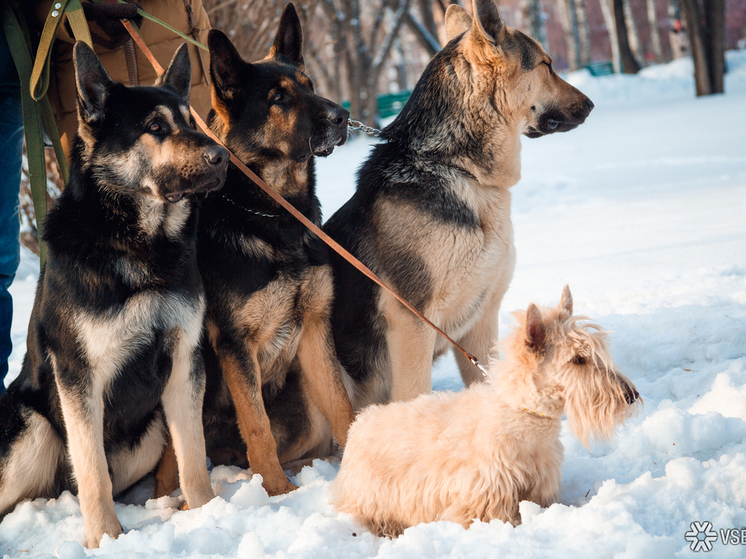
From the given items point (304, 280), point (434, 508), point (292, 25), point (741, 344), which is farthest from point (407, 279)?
point (741, 344)

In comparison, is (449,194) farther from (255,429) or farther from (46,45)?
(46,45)

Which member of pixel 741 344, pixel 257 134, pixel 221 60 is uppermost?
pixel 221 60

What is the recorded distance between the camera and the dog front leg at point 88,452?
9.20ft

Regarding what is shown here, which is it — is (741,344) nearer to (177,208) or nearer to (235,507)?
(235,507)

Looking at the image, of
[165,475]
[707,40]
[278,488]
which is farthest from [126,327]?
[707,40]

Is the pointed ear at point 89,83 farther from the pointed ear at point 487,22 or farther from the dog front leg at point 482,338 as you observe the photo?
the dog front leg at point 482,338

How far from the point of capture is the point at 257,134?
335cm

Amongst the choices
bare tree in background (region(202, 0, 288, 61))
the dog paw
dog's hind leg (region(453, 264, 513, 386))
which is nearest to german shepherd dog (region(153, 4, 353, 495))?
the dog paw

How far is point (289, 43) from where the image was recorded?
380cm

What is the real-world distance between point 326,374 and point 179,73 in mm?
1758

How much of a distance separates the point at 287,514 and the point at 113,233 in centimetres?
145

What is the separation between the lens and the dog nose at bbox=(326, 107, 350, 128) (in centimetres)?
333

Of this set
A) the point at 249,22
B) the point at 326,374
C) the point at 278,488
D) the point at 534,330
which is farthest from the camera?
the point at 249,22

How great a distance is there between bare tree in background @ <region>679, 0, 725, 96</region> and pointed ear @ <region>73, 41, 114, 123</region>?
1889 cm
